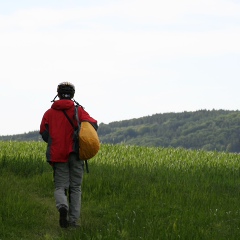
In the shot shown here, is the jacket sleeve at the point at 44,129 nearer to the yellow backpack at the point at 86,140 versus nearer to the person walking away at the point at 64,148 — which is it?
the person walking away at the point at 64,148

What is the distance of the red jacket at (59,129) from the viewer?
33.4 feet

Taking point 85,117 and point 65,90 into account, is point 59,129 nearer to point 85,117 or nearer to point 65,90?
point 85,117

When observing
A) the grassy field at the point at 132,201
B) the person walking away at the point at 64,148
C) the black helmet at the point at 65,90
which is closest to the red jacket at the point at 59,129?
the person walking away at the point at 64,148

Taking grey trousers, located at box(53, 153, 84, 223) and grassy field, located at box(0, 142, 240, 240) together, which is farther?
grey trousers, located at box(53, 153, 84, 223)

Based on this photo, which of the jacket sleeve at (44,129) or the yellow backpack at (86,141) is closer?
the yellow backpack at (86,141)

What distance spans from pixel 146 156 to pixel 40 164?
19.9 feet

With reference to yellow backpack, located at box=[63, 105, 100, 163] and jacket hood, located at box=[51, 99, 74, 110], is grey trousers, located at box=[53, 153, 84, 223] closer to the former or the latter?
yellow backpack, located at box=[63, 105, 100, 163]

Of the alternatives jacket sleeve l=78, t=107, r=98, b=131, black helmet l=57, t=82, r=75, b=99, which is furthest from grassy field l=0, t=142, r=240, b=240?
black helmet l=57, t=82, r=75, b=99

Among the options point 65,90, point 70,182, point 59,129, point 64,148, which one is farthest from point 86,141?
point 65,90

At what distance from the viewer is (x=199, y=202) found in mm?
12789

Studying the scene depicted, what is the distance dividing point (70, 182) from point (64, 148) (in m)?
0.67

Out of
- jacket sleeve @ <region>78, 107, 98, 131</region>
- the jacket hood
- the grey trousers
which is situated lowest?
the grey trousers

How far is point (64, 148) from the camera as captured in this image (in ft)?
33.4

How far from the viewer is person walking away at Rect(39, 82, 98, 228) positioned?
1017cm
